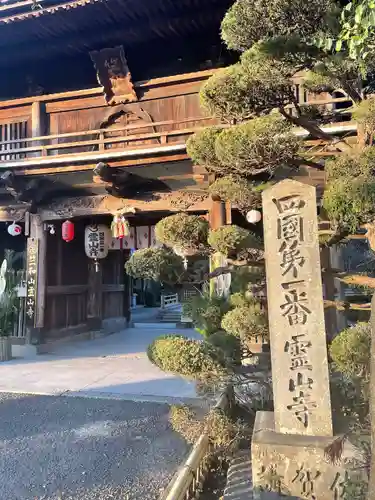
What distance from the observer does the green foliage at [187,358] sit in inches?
150

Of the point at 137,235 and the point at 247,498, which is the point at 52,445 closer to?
the point at 247,498

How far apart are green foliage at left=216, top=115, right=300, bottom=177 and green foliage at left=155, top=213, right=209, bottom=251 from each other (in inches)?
30.3

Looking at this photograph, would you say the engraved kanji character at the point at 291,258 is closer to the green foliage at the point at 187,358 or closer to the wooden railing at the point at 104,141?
the green foliage at the point at 187,358

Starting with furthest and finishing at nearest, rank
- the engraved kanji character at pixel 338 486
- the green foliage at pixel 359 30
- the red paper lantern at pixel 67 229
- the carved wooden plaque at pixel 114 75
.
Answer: the red paper lantern at pixel 67 229
the carved wooden plaque at pixel 114 75
the engraved kanji character at pixel 338 486
the green foliage at pixel 359 30

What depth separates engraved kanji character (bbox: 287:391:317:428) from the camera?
3.28 metres

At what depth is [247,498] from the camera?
11.4ft

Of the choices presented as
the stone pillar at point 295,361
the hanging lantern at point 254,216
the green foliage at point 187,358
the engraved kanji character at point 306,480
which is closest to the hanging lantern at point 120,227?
the hanging lantern at point 254,216

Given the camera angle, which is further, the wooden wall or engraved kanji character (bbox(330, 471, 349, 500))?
the wooden wall

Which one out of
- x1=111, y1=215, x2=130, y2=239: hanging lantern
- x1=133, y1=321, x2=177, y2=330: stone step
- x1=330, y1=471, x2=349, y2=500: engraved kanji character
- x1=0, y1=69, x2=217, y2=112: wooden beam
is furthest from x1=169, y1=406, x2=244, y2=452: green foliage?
x1=133, y1=321, x2=177, y2=330: stone step

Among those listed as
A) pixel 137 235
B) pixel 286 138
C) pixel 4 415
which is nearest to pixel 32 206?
pixel 137 235

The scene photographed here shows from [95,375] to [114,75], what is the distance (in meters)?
5.99

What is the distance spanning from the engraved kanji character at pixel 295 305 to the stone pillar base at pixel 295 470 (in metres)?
0.89

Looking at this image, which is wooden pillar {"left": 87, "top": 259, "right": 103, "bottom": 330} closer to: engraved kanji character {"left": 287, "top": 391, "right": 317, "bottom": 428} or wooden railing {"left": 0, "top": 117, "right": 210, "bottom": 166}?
wooden railing {"left": 0, "top": 117, "right": 210, "bottom": 166}

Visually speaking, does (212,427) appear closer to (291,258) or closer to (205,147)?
(291,258)
